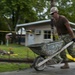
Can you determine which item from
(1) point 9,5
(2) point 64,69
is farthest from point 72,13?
(2) point 64,69

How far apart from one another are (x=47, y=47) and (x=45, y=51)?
0.13 meters

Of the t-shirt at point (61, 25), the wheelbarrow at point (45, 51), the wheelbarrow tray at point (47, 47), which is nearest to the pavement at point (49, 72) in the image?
the wheelbarrow at point (45, 51)

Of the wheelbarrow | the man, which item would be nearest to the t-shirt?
the man

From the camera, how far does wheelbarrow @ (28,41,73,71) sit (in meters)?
8.45

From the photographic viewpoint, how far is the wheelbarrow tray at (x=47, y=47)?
27.7 ft

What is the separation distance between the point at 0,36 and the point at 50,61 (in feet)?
152

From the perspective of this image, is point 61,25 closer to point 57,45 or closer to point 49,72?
point 57,45

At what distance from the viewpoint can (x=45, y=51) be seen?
8.49m

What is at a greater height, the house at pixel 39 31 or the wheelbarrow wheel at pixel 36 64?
the wheelbarrow wheel at pixel 36 64

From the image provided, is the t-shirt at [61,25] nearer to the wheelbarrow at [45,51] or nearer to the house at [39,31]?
the wheelbarrow at [45,51]

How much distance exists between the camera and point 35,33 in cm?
3606

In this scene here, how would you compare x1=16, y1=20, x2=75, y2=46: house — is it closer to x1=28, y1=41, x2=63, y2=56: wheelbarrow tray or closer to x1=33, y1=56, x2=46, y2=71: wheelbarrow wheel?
x1=33, y1=56, x2=46, y2=71: wheelbarrow wheel

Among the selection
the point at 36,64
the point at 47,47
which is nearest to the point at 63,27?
the point at 47,47

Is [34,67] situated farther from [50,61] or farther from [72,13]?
[72,13]
